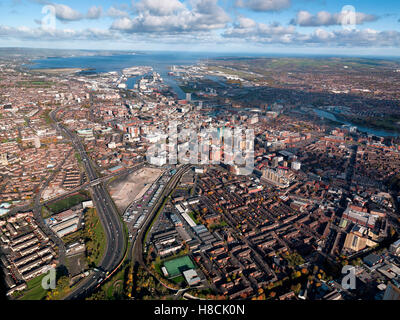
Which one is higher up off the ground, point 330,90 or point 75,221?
point 330,90

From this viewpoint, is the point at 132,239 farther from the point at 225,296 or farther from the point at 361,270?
the point at 361,270

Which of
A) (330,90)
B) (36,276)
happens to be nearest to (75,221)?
(36,276)

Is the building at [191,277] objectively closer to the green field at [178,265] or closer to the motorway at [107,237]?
the green field at [178,265]

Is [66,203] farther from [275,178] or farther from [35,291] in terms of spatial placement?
[275,178]

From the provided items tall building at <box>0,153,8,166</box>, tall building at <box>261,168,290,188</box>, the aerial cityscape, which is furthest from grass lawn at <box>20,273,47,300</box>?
tall building at <box>261,168,290,188</box>

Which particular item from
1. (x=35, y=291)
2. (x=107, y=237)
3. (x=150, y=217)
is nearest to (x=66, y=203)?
(x=107, y=237)

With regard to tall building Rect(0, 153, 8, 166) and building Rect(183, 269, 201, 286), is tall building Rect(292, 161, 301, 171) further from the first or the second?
tall building Rect(0, 153, 8, 166)
